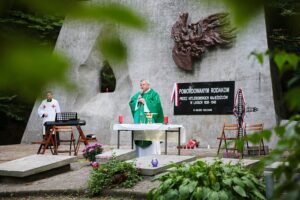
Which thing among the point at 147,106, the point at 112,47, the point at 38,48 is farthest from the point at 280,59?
the point at 147,106

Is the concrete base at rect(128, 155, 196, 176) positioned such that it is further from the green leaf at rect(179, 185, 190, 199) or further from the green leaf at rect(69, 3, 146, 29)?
the green leaf at rect(69, 3, 146, 29)

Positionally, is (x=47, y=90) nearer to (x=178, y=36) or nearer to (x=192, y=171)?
(x=192, y=171)

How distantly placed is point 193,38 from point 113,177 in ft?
25.9

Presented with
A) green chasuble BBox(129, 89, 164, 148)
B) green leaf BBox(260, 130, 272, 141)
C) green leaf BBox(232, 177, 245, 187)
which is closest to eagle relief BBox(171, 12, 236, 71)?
green chasuble BBox(129, 89, 164, 148)

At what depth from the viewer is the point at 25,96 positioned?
953mm

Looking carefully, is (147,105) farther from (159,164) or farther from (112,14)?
(112,14)

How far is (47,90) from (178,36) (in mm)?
13400

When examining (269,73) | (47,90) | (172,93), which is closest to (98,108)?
(172,93)

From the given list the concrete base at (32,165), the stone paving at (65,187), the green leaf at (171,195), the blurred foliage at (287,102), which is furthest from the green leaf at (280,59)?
the concrete base at (32,165)

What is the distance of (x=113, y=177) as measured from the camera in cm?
675

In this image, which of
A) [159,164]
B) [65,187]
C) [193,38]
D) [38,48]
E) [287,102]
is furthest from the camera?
[193,38]

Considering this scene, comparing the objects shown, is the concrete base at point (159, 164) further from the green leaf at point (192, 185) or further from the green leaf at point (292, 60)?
the green leaf at point (292, 60)

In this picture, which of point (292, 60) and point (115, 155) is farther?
point (115, 155)

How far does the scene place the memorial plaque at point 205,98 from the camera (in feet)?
43.3
